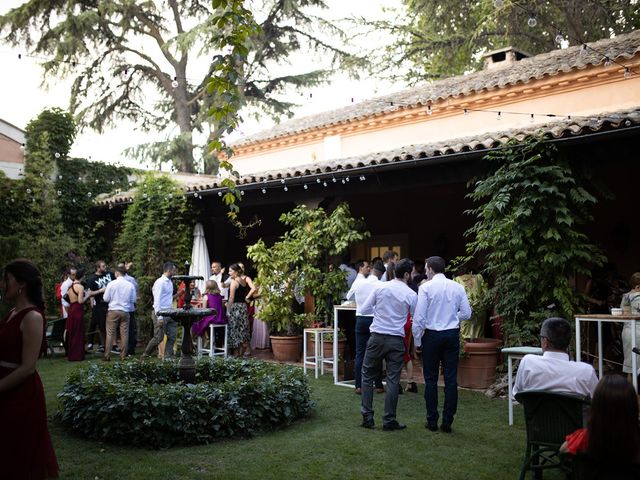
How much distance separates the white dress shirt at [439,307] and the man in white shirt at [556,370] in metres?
1.76

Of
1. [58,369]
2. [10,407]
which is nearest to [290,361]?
[58,369]

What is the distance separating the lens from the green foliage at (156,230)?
13.8m

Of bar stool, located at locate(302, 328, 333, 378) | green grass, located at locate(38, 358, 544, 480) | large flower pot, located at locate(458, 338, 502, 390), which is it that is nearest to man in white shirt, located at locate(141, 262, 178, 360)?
bar stool, located at locate(302, 328, 333, 378)

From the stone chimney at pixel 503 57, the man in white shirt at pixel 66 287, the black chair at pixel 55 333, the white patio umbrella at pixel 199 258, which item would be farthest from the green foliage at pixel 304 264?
the stone chimney at pixel 503 57

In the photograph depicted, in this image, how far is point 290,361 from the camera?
1152 cm

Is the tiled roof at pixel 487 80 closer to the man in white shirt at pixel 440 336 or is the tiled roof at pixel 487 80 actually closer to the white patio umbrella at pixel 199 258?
the white patio umbrella at pixel 199 258

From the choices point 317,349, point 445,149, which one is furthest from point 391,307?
point 317,349

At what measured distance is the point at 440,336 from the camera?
21.4 ft

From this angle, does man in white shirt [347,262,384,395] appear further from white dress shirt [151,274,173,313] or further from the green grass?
white dress shirt [151,274,173,313]

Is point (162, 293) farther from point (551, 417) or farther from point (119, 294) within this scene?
point (551, 417)

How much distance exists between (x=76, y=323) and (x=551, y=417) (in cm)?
961

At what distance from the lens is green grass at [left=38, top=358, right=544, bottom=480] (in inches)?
206

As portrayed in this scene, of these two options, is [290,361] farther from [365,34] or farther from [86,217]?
[365,34]

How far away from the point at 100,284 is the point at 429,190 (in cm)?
708
